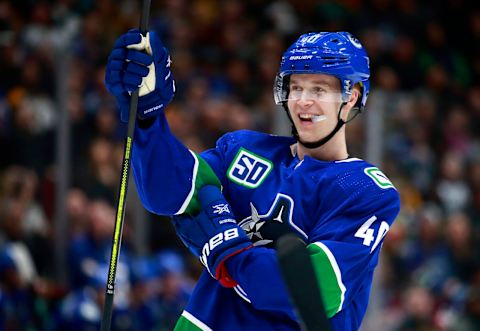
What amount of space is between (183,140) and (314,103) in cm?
370

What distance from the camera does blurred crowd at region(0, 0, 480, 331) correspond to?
6.14m

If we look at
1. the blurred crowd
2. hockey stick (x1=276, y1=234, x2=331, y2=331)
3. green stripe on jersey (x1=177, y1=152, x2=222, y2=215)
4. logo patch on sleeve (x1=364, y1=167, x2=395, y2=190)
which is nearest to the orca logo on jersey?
green stripe on jersey (x1=177, y1=152, x2=222, y2=215)

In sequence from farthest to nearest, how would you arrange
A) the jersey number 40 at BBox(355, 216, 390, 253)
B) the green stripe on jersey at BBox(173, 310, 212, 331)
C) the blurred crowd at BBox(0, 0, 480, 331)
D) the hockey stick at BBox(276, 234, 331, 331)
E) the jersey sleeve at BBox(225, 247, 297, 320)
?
the blurred crowd at BBox(0, 0, 480, 331) → the green stripe on jersey at BBox(173, 310, 212, 331) → the jersey number 40 at BBox(355, 216, 390, 253) → the jersey sleeve at BBox(225, 247, 297, 320) → the hockey stick at BBox(276, 234, 331, 331)

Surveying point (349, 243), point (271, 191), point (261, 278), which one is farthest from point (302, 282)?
point (271, 191)

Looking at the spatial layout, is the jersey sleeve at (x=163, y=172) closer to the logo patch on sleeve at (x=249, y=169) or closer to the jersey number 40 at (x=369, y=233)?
the logo patch on sleeve at (x=249, y=169)

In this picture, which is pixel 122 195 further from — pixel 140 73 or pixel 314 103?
pixel 314 103

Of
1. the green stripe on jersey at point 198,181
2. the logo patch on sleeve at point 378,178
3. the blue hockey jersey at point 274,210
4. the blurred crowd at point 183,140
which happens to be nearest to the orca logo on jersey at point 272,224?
the blue hockey jersey at point 274,210

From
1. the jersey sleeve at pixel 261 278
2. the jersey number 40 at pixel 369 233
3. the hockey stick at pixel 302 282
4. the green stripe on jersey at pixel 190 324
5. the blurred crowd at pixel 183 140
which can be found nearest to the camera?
the hockey stick at pixel 302 282

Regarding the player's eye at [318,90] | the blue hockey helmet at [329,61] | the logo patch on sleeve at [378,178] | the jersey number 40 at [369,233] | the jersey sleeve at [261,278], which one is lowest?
the jersey sleeve at [261,278]

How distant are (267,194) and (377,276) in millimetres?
4085

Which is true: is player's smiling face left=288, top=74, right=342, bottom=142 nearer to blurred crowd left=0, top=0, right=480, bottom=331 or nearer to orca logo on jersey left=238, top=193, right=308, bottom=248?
orca logo on jersey left=238, top=193, right=308, bottom=248

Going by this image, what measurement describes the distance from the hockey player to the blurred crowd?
3358 mm

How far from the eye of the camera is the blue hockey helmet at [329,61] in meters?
2.69

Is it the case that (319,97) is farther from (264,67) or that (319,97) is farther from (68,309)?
(264,67)
